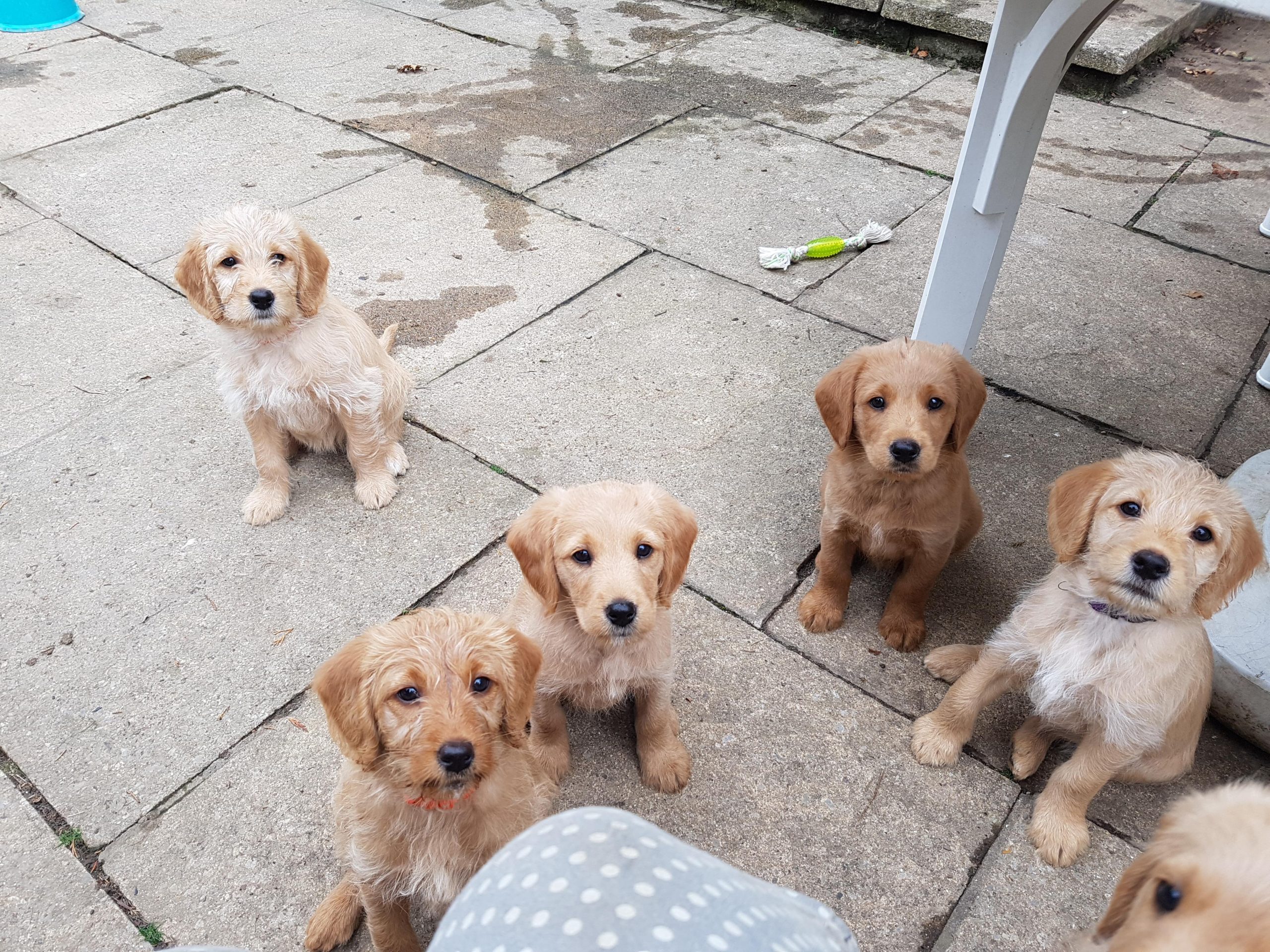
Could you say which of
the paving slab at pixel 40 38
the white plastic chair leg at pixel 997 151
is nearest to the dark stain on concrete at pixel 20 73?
the paving slab at pixel 40 38

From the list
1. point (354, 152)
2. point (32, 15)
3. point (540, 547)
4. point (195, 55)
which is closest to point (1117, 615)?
point (540, 547)

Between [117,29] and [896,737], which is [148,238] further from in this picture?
[896,737]

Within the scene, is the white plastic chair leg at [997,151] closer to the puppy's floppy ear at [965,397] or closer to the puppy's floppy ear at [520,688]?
the puppy's floppy ear at [965,397]

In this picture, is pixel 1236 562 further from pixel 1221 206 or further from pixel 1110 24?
pixel 1110 24

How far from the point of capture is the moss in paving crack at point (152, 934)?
8.02 ft

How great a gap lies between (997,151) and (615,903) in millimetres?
3123

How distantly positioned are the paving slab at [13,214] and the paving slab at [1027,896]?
649 cm

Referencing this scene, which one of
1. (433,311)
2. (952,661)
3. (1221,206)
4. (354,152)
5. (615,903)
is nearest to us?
(615,903)

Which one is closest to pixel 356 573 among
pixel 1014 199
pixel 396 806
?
pixel 396 806

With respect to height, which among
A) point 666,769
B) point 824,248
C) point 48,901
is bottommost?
point 48,901

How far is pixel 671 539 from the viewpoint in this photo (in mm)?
2605

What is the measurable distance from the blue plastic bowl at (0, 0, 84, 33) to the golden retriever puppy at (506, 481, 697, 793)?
8.95m

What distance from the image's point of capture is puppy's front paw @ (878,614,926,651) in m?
3.30

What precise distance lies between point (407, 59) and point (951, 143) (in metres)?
4.78
